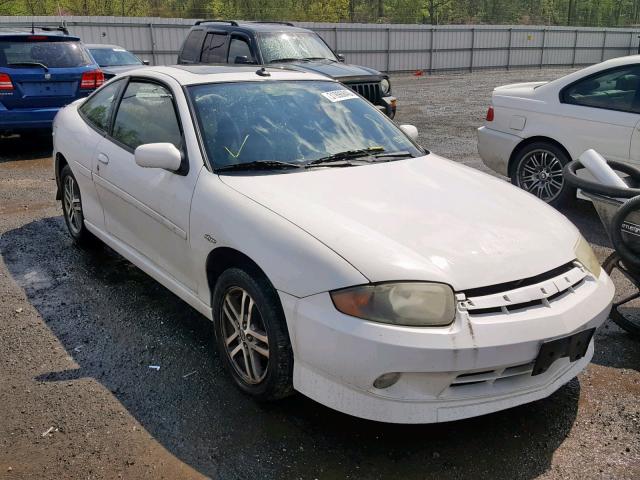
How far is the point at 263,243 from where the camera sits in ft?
10.0

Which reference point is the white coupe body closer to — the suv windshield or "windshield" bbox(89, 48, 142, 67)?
the suv windshield

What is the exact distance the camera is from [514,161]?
7125 mm

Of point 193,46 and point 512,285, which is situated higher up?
point 193,46

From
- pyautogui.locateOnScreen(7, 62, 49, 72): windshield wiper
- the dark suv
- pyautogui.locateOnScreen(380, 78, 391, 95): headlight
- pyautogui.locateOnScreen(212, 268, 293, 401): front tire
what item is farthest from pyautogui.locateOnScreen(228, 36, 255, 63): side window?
pyautogui.locateOnScreen(212, 268, 293, 401): front tire

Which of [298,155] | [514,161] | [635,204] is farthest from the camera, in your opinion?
[514,161]

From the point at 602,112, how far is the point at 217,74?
406 cm

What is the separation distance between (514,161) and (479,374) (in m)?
4.82

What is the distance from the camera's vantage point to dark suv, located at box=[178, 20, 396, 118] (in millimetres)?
10148

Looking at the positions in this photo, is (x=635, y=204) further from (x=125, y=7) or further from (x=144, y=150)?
(x=125, y=7)

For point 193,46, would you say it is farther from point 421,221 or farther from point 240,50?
point 421,221

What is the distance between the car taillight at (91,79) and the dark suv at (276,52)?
1.82 m

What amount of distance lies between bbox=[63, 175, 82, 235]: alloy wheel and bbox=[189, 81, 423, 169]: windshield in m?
1.91

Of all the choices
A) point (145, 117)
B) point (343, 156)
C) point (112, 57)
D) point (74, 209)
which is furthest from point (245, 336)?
point (112, 57)

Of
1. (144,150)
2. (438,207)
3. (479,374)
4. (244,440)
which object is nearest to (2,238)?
(144,150)
